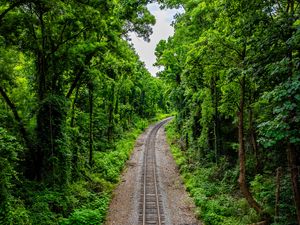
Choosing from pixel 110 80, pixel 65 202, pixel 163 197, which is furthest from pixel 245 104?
pixel 65 202

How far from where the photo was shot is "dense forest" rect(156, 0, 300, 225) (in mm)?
8227

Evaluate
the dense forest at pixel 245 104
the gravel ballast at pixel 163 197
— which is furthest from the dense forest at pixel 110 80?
the gravel ballast at pixel 163 197

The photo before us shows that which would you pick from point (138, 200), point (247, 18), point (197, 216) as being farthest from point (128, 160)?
point (247, 18)

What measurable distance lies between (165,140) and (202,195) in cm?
2486

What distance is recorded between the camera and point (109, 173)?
74.7 ft

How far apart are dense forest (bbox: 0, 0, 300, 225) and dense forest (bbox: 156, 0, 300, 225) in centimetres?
6

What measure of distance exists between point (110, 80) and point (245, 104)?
943 cm

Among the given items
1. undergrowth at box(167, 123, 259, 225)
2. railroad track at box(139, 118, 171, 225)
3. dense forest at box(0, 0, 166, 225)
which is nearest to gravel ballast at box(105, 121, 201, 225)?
railroad track at box(139, 118, 171, 225)

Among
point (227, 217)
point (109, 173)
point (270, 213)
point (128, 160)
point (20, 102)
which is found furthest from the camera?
point (128, 160)

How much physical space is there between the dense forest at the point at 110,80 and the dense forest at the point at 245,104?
6cm

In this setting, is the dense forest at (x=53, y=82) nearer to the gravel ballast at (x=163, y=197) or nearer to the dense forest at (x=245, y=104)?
the gravel ballast at (x=163, y=197)

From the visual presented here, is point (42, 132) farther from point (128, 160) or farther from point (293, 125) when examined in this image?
point (128, 160)

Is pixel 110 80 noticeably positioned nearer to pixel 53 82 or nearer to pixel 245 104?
pixel 53 82

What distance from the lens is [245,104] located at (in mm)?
17984
